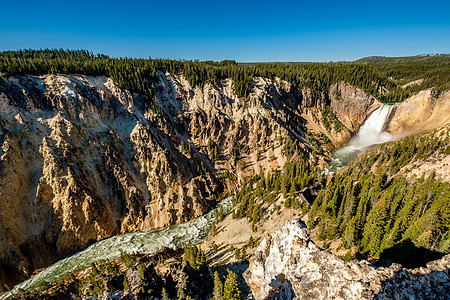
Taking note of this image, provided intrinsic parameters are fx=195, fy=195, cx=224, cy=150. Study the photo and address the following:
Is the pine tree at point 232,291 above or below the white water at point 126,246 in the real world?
above

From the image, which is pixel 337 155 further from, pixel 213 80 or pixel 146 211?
pixel 146 211

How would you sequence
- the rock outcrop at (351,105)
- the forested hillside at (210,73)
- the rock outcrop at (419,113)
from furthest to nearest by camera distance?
the rock outcrop at (351,105) < the rock outcrop at (419,113) < the forested hillside at (210,73)

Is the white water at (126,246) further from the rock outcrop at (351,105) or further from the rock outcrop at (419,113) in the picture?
the rock outcrop at (419,113)

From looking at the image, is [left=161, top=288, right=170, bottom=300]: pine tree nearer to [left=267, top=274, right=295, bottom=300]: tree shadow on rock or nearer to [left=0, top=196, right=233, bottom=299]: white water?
[left=267, top=274, right=295, bottom=300]: tree shadow on rock

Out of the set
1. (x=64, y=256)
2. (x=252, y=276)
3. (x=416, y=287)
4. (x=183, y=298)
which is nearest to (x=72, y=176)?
(x=64, y=256)

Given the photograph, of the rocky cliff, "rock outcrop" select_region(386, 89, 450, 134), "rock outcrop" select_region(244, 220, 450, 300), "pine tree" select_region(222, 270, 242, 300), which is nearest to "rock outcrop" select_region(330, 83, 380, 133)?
"rock outcrop" select_region(386, 89, 450, 134)

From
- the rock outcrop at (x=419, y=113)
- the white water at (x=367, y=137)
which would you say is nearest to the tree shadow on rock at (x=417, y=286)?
the white water at (x=367, y=137)
